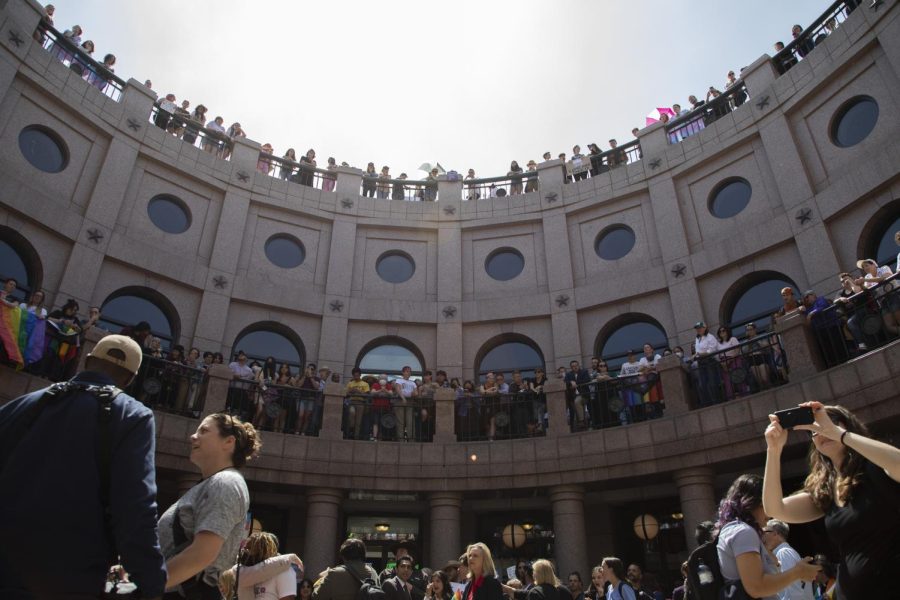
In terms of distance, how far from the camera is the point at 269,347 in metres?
19.7

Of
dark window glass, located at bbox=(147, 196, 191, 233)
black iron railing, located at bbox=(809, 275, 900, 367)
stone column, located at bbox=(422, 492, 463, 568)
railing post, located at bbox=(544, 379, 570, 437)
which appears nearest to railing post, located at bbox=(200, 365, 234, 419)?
stone column, located at bbox=(422, 492, 463, 568)

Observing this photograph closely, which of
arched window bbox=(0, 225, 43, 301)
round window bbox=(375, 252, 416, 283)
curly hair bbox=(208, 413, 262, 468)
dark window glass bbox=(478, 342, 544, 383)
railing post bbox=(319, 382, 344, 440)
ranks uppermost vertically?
round window bbox=(375, 252, 416, 283)

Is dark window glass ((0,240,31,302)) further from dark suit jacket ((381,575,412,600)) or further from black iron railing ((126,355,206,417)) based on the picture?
dark suit jacket ((381,575,412,600))

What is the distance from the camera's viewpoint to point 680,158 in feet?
64.1

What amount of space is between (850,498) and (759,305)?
1530 cm

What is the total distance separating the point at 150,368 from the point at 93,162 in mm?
7622

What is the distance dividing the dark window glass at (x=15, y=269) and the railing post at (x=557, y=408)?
13170 mm

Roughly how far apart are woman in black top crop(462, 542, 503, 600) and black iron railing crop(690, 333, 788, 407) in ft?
28.2

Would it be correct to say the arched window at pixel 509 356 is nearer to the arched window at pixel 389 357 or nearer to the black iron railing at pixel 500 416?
the arched window at pixel 389 357

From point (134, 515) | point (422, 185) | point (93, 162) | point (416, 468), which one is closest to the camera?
point (134, 515)

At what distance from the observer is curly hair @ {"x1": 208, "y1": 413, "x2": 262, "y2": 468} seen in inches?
146

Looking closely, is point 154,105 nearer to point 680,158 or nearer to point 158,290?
point 158,290

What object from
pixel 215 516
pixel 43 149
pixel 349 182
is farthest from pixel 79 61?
pixel 215 516

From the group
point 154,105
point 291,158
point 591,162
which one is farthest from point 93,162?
point 591,162
